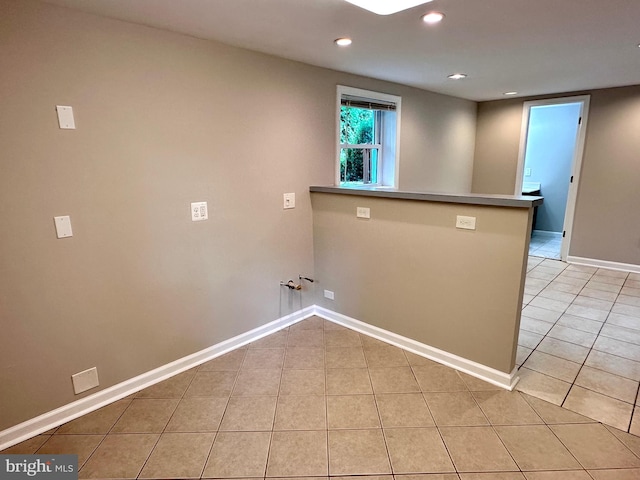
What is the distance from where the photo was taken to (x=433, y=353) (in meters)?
2.57

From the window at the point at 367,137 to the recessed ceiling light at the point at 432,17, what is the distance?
4.19ft

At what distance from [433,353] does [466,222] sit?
1032 millimetres

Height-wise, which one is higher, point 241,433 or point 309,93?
point 309,93

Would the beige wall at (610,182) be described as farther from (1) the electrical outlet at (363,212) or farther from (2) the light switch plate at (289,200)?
(2) the light switch plate at (289,200)

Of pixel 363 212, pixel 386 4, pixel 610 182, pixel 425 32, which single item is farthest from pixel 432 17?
pixel 610 182

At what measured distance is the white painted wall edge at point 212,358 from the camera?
6.19 feet

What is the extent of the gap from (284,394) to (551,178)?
6427mm

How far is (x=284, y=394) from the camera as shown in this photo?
220 centimetres

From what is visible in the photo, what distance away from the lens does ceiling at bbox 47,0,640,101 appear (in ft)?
5.96

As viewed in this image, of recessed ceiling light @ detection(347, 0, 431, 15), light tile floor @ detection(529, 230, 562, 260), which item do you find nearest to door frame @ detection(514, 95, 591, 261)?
light tile floor @ detection(529, 230, 562, 260)

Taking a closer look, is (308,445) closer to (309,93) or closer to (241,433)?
(241,433)

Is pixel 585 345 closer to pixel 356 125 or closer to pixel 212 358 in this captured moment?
pixel 356 125

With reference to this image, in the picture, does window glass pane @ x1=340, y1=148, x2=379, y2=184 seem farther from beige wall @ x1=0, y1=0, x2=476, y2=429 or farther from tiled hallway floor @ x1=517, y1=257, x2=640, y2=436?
tiled hallway floor @ x1=517, y1=257, x2=640, y2=436

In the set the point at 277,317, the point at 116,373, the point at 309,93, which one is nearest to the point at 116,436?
the point at 116,373
